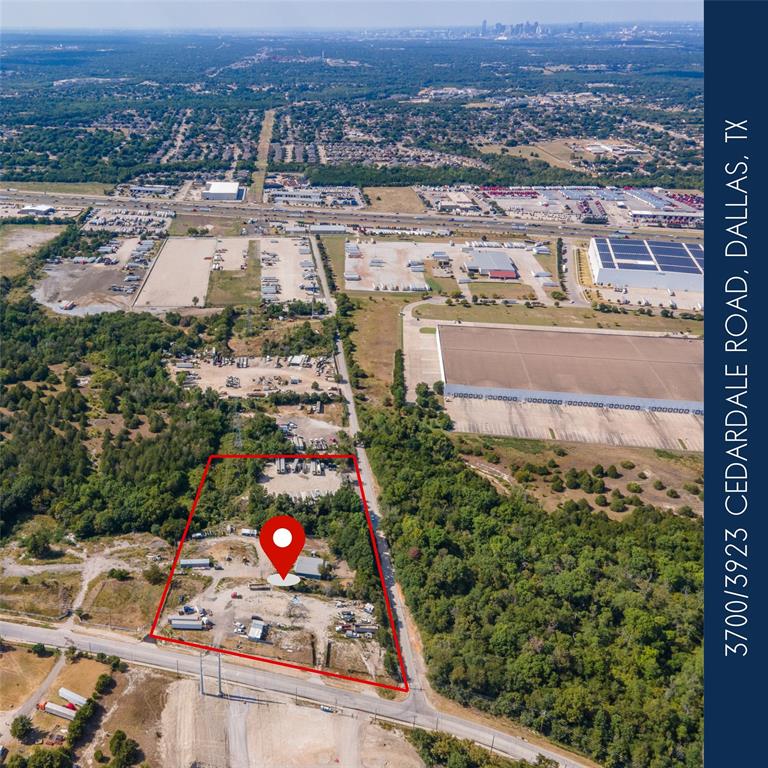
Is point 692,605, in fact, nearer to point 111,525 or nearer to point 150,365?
point 111,525

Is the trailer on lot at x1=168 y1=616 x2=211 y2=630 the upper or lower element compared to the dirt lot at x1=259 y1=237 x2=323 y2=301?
lower

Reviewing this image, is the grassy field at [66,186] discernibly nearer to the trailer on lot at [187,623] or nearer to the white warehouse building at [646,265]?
the white warehouse building at [646,265]

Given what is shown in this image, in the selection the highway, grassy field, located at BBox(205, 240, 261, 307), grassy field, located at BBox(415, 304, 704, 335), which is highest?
the highway

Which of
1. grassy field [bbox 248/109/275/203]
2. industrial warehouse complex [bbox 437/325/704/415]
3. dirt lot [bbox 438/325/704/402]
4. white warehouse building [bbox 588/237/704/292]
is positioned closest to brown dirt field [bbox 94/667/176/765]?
industrial warehouse complex [bbox 437/325/704/415]

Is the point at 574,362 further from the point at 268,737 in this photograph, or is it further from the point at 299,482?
the point at 268,737

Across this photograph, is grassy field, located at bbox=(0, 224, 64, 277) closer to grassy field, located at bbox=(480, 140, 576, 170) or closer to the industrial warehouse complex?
the industrial warehouse complex

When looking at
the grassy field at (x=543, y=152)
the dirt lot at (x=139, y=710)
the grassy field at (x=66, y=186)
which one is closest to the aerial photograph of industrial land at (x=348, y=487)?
the dirt lot at (x=139, y=710)
